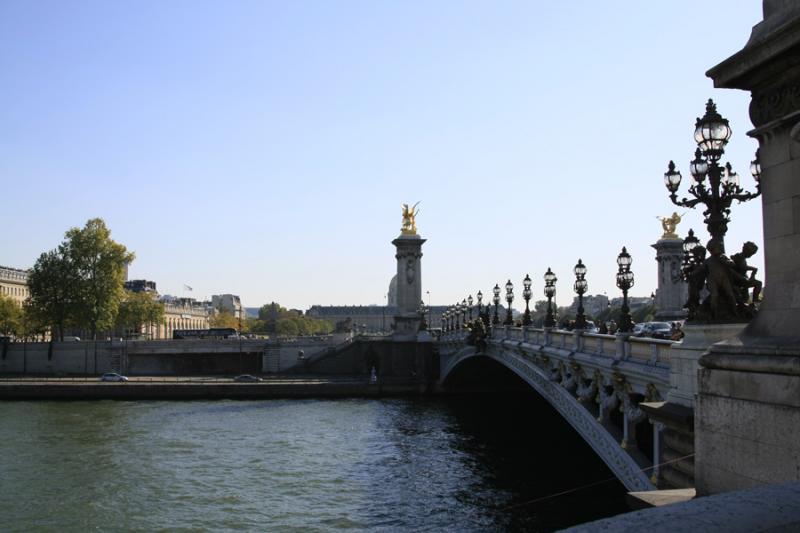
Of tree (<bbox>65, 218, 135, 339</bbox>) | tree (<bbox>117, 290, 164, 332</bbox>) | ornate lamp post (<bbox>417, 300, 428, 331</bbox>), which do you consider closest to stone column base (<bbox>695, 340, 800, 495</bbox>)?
ornate lamp post (<bbox>417, 300, 428, 331</bbox>)

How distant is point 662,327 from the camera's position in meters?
35.2

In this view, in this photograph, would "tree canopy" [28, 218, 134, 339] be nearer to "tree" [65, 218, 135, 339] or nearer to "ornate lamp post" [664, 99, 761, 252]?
"tree" [65, 218, 135, 339]

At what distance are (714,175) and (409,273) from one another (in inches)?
2551

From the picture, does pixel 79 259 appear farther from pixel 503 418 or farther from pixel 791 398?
pixel 791 398

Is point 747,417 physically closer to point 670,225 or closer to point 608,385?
point 608,385

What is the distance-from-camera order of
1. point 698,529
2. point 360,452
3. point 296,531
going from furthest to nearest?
point 360,452
point 296,531
point 698,529

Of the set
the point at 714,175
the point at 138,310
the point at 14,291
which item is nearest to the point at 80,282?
the point at 138,310

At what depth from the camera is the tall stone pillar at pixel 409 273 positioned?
73812mm

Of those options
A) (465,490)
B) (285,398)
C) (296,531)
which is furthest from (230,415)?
(296,531)

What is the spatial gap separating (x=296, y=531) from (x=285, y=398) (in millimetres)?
34877

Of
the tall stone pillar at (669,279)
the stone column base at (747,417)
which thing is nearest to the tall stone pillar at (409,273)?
the tall stone pillar at (669,279)

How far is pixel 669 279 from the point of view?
54.7 meters

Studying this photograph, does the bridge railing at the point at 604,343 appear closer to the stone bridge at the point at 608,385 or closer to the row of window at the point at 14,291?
the stone bridge at the point at 608,385

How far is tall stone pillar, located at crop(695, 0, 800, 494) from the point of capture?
668 centimetres
